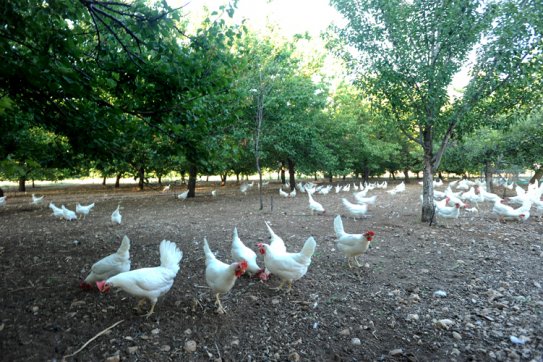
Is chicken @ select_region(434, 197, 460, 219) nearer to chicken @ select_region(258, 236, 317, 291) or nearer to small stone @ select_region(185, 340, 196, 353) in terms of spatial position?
chicken @ select_region(258, 236, 317, 291)

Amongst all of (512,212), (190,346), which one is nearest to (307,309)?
(190,346)

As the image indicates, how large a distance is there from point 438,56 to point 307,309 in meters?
7.74

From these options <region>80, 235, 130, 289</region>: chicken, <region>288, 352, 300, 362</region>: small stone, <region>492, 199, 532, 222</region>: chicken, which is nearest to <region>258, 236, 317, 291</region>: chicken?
<region>288, 352, 300, 362</region>: small stone

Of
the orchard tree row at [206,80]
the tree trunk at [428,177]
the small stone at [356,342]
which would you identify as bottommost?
Result: the small stone at [356,342]

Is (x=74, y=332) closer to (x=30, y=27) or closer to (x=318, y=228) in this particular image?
(x=30, y=27)

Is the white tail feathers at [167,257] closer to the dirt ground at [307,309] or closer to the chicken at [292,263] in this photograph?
the dirt ground at [307,309]

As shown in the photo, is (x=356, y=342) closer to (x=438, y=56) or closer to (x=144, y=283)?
(x=144, y=283)

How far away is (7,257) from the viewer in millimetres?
5988

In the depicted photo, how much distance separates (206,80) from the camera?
5.25 meters

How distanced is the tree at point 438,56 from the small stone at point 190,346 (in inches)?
313

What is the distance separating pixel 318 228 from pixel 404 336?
5423 millimetres

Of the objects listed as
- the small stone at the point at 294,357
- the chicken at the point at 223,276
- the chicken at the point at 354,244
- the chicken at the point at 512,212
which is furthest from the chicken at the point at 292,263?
the chicken at the point at 512,212

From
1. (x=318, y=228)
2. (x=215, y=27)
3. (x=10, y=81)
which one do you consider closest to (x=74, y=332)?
(x=10, y=81)

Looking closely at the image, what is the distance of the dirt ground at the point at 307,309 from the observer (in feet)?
10.5
